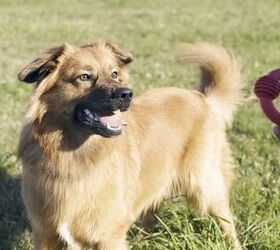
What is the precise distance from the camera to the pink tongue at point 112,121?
3.72 m

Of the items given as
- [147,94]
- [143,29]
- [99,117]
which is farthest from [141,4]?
[99,117]

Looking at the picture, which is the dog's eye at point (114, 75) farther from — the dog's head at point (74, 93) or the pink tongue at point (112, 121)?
the pink tongue at point (112, 121)

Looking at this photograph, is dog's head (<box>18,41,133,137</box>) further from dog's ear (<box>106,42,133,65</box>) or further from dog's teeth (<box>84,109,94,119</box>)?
dog's ear (<box>106,42,133,65</box>)

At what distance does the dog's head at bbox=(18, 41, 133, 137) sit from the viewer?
3.67 meters

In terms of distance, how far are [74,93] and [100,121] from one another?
0.25m

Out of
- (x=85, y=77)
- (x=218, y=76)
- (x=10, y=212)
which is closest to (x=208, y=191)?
(x=218, y=76)

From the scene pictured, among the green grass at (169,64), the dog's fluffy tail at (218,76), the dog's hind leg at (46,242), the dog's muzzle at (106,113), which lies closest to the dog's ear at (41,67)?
the dog's muzzle at (106,113)

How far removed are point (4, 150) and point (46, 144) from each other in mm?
2597

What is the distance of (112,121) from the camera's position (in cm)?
376

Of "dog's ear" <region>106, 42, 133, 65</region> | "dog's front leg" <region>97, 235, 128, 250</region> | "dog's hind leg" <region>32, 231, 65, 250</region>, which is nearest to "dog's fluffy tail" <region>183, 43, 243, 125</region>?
"dog's ear" <region>106, 42, 133, 65</region>

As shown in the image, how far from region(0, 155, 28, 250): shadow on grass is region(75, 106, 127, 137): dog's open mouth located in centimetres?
149

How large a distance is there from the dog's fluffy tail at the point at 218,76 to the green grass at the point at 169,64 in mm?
776

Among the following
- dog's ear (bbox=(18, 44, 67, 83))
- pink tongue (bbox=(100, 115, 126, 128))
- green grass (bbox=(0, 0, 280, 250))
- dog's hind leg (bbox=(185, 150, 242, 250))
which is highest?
dog's ear (bbox=(18, 44, 67, 83))

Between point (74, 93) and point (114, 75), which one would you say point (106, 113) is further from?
point (114, 75)
